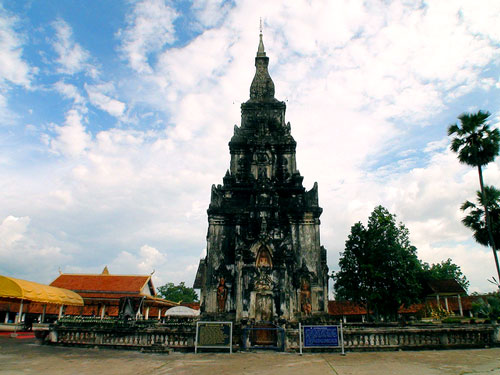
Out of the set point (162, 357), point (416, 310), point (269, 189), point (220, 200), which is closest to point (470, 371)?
point (162, 357)

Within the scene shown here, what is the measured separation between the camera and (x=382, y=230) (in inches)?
1156

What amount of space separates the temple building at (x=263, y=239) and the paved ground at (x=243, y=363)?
5.00m

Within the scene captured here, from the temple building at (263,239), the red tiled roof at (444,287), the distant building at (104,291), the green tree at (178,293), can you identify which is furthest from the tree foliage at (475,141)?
the green tree at (178,293)

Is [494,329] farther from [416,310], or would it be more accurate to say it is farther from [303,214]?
[416,310]

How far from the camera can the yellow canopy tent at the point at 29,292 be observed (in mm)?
17719

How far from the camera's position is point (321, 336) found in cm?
1243

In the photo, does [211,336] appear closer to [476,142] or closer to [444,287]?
[476,142]

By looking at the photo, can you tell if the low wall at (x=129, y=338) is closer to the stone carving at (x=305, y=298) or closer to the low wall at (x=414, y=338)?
the low wall at (x=414, y=338)

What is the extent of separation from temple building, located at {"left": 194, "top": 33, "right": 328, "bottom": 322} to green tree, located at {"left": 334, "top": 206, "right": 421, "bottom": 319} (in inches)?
429

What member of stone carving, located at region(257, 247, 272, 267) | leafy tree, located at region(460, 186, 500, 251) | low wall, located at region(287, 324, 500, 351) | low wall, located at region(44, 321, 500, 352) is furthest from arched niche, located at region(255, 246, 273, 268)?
leafy tree, located at region(460, 186, 500, 251)

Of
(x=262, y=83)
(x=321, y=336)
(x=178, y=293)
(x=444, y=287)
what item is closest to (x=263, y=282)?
(x=321, y=336)

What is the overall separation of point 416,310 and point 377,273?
13.6 metres

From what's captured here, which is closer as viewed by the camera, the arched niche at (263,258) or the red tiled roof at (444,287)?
the arched niche at (263,258)

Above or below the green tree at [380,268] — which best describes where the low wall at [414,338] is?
below
